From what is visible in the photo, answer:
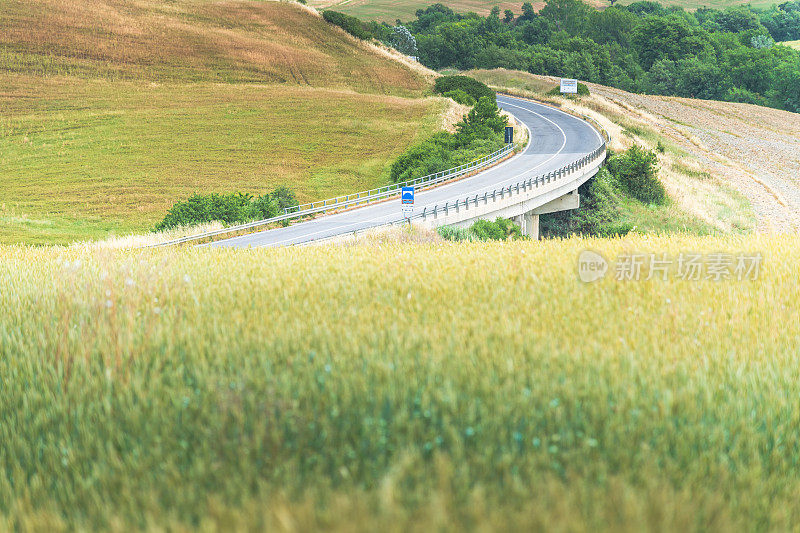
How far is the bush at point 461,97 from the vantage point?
80188 millimetres

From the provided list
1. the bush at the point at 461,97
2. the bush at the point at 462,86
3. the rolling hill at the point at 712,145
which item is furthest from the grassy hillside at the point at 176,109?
the rolling hill at the point at 712,145

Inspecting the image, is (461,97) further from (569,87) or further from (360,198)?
A: (360,198)

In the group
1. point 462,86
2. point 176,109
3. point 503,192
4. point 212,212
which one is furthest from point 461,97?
point 212,212

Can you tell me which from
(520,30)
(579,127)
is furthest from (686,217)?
(520,30)

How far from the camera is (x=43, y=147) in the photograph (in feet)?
190

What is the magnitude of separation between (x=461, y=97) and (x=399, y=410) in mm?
78928

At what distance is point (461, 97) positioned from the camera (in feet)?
264

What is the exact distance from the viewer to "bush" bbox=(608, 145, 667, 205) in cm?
4956

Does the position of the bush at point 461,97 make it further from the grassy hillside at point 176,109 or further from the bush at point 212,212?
the bush at point 212,212

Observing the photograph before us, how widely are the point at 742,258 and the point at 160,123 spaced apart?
209ft

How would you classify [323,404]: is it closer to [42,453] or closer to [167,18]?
[42,453]

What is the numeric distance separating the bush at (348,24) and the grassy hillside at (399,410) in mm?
99626

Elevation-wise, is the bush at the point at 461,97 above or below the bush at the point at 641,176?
above

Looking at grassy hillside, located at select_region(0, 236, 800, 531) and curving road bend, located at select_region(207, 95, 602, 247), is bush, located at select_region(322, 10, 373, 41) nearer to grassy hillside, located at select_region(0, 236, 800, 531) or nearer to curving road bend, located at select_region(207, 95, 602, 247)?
curving road bend, located at select_region(207, 95, 602, 247)
